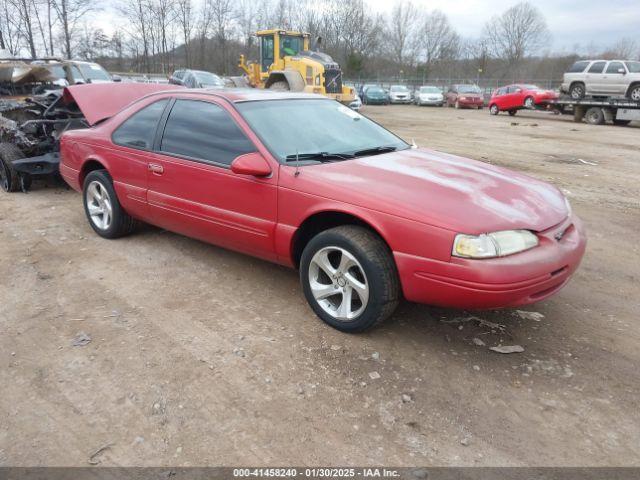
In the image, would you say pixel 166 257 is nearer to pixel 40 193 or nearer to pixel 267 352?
pixel 267 352

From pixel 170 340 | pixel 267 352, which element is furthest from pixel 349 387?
pixel 170 340

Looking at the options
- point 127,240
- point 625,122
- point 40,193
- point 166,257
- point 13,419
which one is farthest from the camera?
point 625,122

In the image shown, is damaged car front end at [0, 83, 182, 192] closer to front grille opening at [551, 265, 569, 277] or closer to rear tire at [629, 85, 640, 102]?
front grille opening at [551, 265, 569, 277]

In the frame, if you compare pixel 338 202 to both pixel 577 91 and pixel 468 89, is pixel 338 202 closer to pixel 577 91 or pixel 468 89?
pixel 577 91

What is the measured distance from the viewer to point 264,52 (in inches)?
837

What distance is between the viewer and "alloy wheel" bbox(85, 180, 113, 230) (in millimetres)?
5100

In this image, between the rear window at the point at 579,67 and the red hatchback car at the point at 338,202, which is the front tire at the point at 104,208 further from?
the rear window at the point at 579,67

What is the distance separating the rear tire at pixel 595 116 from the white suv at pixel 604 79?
844 mm

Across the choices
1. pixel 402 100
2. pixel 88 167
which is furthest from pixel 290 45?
pixel 402 100

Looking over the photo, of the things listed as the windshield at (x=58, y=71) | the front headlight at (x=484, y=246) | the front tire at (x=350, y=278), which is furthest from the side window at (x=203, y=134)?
the windshield at (x=58, y=71)

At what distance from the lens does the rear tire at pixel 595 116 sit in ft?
68.6

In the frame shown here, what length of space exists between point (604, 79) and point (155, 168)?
22.2 metres

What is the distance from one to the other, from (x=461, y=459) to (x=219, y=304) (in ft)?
7.07

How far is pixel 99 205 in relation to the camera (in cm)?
525
